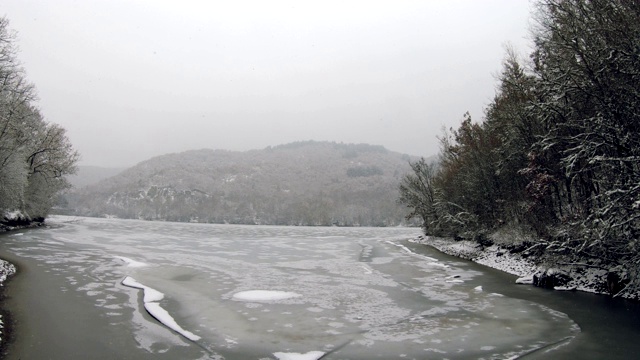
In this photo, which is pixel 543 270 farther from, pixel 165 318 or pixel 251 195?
pixel 251 195

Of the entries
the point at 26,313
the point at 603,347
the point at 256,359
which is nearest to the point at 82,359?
the point at 256,359

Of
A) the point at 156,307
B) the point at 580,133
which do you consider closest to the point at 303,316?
the point at 156,307

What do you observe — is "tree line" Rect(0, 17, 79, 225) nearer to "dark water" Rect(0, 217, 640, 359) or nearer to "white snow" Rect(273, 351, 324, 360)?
"dark water" Rect(0, 217, 640, 359)

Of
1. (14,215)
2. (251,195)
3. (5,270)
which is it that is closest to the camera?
(5,270)

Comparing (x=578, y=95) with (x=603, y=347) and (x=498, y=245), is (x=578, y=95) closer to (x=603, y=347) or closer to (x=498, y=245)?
(x=603, y=347)

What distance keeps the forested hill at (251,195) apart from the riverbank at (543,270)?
8940 centimetres

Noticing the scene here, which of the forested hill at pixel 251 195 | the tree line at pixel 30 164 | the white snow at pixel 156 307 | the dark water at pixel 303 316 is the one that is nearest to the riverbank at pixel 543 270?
the dark water at pixel 303 316

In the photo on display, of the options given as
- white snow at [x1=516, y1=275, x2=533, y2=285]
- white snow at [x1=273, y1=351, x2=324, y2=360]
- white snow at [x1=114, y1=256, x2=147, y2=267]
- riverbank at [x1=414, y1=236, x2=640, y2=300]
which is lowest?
white snow at [x1=273, y1=351, x2=324, y2=360]

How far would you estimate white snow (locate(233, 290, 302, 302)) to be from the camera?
15.7 meters

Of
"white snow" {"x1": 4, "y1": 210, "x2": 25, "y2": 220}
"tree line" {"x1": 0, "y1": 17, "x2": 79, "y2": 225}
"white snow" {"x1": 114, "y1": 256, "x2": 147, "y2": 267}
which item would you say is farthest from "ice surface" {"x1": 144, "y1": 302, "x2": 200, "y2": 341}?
"white snow" {"x1": 4, "y1": 210, "x2": 25, "y2": 220}

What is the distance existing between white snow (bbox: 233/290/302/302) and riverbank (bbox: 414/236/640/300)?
34.4 ft

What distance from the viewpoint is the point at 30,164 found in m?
47.2

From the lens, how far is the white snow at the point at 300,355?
9195 mm

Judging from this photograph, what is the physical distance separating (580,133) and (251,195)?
141 m
